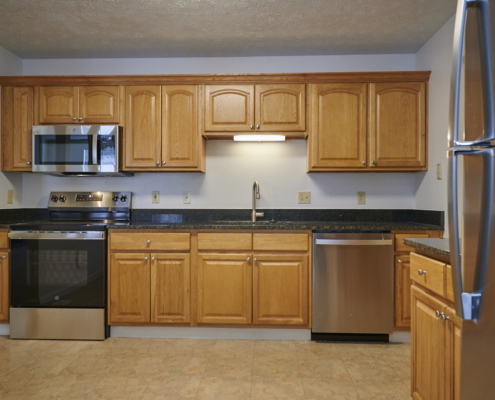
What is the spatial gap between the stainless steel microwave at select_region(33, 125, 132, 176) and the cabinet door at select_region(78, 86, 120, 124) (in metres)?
0.12

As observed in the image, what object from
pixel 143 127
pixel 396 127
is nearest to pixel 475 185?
pixel 396 127

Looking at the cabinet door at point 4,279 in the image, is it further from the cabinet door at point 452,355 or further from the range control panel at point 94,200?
the cabinet door at point 452,355

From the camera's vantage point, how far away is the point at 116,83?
10.2 feet

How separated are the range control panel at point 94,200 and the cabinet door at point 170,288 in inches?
30.4

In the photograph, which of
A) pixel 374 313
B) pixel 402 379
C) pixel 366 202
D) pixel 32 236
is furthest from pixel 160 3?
pixel 402 379

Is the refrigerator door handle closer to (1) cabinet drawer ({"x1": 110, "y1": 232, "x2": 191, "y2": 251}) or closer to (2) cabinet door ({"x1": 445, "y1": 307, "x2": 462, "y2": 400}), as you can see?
(2) cabinet door ({"x1": 445, "y1": 307, "x2": 462, "y2": 400})

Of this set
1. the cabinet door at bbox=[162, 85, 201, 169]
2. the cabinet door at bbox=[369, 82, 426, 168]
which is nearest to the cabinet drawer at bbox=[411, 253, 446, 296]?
the cabinet door at bbox=[369, 82, 426, 168]

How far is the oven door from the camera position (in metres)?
2.86

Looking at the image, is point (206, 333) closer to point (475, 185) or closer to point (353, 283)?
point (353, 283)

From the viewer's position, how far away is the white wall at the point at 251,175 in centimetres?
333

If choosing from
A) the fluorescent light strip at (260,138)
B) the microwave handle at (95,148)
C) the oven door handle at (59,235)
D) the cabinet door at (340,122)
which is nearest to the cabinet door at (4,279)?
the oven door handle at (59,235)

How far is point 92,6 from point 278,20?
4.29 ft

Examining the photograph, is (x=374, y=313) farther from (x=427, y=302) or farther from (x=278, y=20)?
(x=278, y=20)

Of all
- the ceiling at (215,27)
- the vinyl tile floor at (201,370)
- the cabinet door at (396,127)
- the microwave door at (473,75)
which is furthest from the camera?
the cabinet door at (396,127)
